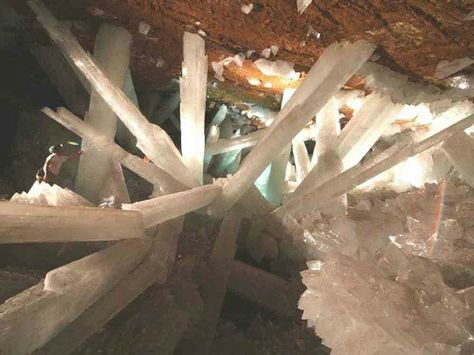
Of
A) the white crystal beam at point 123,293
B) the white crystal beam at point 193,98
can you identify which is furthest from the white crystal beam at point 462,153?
the white crystal beam at point 123,293

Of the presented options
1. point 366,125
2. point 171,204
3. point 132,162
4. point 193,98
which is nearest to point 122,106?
point 132,162

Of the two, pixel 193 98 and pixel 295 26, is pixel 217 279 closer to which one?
pixel 193 98

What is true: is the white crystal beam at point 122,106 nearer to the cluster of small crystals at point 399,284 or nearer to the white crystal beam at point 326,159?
the white crystal beam at point 326,159

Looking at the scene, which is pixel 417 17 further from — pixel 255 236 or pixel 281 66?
pixel 255 236

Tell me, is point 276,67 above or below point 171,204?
above

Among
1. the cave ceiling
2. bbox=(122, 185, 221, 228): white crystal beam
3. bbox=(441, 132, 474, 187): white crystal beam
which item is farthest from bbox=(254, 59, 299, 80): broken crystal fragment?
bbox=(441, 132, 474, 187): white crystal beam

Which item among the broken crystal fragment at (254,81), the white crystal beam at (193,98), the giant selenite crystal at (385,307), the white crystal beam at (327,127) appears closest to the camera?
the giant selenite crystal at (385,307)

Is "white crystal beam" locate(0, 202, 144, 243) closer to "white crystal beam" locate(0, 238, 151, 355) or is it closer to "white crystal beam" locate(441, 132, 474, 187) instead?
"white crystal beam" locate(0, 238, 151, 355)
